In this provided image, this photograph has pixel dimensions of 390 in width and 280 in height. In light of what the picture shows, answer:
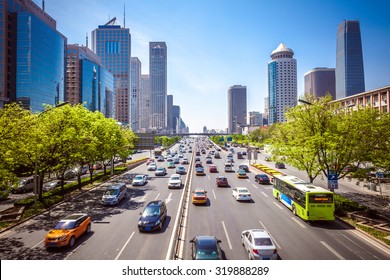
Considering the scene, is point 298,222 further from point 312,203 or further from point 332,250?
point 332,250

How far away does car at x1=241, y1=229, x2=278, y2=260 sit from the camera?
1390 cm

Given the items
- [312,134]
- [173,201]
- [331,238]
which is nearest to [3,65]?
[173,201]

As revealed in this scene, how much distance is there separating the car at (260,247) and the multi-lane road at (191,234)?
961 millimetres

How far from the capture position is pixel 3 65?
84938 mm

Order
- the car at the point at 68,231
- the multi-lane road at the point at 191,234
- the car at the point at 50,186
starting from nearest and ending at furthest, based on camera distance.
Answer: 1. the multi-lane road at the point at 191,234
2. the car at the point at 68,231
3. the car at the point at 50,186

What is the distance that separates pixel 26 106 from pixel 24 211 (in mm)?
82040

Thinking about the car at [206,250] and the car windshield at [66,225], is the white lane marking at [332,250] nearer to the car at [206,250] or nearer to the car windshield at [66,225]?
the car at [206,250]

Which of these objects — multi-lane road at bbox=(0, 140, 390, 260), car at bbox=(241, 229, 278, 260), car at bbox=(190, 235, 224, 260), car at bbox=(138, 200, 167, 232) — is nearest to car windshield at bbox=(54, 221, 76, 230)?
multi-lane road at bbox=(0, 140, 390, 260)

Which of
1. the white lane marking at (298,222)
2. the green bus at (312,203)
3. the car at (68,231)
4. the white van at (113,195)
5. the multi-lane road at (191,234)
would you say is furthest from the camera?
the white van at (113,195)

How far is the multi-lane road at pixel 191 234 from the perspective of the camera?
15.5 meters

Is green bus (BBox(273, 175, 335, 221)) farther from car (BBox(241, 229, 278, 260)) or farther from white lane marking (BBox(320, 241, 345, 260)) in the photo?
car (BBox(241, 229, 278, 260))

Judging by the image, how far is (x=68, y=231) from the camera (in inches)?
657

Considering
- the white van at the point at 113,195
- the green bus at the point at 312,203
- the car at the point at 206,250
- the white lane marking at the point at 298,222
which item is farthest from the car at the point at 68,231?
the green bus at the point at 312,203

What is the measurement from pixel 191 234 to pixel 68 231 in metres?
8.93
